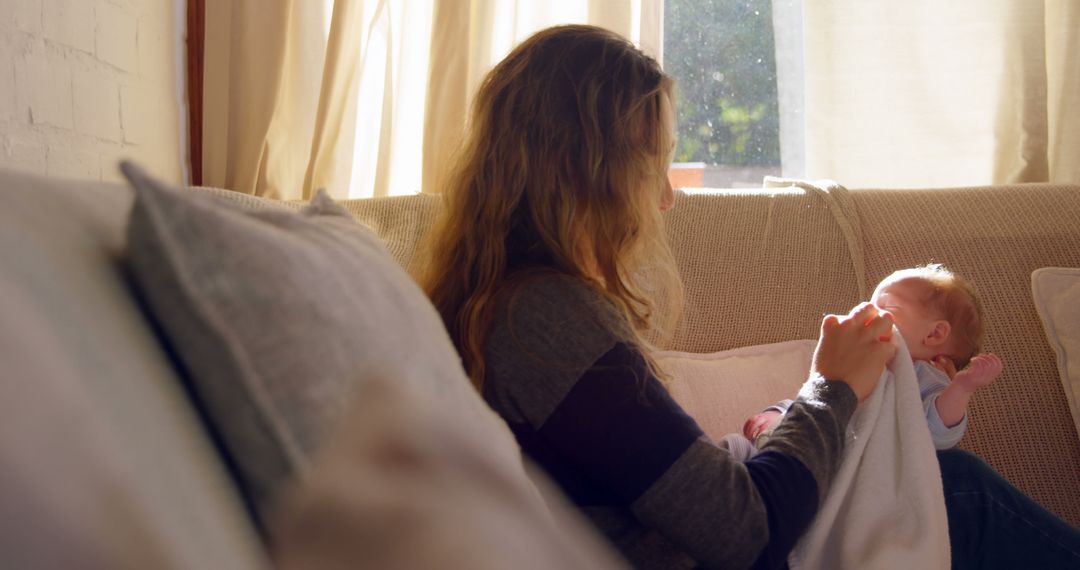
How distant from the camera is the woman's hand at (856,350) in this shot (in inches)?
49.6

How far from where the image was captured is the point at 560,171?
1144 mm

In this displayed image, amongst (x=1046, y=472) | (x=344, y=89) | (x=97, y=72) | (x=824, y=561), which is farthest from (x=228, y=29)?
(x=1046, y=472)

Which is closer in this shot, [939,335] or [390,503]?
[390,503]

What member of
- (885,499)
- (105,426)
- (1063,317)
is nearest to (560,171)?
(885,499)

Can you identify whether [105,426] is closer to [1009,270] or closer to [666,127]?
[666,127]

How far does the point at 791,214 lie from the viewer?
196cm

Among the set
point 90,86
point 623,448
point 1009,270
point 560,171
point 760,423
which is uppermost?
point 90,86

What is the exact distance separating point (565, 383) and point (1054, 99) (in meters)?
1.85

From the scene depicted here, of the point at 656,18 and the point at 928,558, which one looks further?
the point at 656,18

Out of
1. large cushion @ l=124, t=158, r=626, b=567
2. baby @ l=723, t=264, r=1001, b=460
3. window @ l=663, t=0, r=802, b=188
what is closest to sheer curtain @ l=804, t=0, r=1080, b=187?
window @ l=663, t=0, r=802, b=188

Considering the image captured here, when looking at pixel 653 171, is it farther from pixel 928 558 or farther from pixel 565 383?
pixel 928 558

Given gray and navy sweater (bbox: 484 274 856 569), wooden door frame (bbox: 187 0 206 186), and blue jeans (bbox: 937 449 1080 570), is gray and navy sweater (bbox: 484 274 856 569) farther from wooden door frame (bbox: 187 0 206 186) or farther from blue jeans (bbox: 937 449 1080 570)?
wooden door frame (bbox: 187 0 206 186)

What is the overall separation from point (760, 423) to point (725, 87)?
1.43m

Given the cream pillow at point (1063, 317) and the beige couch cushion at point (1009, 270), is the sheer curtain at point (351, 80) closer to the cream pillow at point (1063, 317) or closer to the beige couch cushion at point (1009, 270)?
the beige couch cushion at point (1009, 270)
